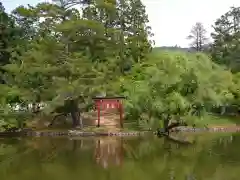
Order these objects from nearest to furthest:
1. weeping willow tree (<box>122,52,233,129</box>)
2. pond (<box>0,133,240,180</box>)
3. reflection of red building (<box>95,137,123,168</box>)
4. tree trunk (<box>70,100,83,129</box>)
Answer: pond (<box>0,133,240,180</box>) < reflection of red building (<box>95,137,123,168</box>) < weeping willow tree (<box>122,52,233,129</box>) < tree trunk (<box>70,100,83,129</box>)

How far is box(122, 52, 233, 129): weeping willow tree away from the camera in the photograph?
2055 centimetres

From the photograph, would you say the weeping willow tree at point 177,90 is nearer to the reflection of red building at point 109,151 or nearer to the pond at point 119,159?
the pond at point 119,159

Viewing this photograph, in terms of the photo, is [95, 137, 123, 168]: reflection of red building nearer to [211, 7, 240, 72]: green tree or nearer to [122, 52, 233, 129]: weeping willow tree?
[122, 52, 233, 129]: weeping willow tree

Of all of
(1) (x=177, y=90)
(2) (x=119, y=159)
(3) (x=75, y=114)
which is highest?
(1) (x=177, y=90)

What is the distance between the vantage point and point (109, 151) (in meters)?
17.5

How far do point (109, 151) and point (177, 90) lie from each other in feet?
17.7

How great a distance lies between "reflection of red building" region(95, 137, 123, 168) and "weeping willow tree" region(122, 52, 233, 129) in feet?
7.93

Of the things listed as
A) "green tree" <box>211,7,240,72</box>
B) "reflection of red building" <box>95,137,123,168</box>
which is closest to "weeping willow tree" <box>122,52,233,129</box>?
"reflection of red building" <box>95,137,123,168</box>

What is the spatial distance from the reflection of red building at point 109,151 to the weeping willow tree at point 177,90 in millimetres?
2416

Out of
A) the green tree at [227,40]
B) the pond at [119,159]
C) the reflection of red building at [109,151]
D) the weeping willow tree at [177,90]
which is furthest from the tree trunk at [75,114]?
the green tree at [227,40]

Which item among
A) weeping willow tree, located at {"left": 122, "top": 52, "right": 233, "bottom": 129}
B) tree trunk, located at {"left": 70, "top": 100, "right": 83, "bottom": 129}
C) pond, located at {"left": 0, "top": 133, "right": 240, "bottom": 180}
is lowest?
pond, located at {"left": 0, "top": 133, "right": 240, "bottom": 180}

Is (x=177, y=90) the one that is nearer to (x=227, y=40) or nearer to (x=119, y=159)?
(x=119, y=159)

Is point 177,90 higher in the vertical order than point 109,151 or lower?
higher

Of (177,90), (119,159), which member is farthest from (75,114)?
(119,159)
